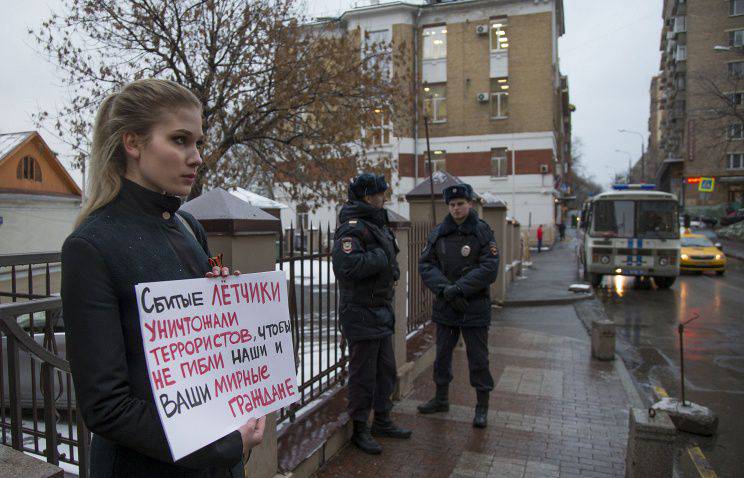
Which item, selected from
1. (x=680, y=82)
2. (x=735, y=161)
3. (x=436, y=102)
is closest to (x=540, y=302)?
(x=436, y=102)

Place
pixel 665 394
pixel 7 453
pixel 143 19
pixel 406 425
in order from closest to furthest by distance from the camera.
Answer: pixel 7 453, pixel 406 425, pixel 665 394, pixel 143 19

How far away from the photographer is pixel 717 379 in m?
6.75

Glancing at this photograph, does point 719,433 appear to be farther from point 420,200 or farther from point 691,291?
point 691,291

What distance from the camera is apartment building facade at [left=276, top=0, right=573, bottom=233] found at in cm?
3175

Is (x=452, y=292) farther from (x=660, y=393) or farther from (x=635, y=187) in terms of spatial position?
(x=635, y=187)

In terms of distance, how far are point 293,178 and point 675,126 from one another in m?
54.9

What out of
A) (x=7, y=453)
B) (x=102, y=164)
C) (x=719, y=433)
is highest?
(x=102, y=164)

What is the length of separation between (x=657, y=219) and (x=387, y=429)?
12954 millimetres

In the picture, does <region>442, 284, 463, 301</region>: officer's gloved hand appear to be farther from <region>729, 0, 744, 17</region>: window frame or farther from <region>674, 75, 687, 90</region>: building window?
<region>674, 75, 687, 90</region>: building window

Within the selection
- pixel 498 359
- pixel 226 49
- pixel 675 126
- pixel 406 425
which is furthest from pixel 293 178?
pixel 675 126

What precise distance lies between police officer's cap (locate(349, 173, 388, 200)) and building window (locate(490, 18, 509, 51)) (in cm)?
3138

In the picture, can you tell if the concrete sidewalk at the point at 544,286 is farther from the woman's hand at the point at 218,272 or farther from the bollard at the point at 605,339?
the woman's hand at the point at 218,272

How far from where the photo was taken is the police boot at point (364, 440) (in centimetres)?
418

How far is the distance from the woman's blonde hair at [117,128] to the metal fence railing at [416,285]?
5470 millimetres
